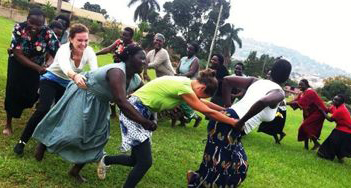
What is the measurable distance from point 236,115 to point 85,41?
205 cm

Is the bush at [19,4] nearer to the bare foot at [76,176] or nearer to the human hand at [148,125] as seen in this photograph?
the bare foot at [76,176]

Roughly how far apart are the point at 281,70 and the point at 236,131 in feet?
2.78

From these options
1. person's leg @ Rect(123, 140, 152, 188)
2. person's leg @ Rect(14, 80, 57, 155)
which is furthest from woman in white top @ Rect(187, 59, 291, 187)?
person's leg @ Rect(14, 80, 57, 155)

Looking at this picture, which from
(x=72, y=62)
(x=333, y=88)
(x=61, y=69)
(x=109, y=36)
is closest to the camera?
(x=61, y=69)

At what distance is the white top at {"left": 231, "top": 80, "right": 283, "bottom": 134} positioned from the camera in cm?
460

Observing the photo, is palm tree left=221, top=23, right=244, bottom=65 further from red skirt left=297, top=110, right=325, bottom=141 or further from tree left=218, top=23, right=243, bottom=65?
red skirt left=297, top=110, right=325, bottom=141

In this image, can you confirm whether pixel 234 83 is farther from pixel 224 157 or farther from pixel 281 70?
pixel 224 157

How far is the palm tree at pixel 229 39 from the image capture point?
5841 centimetres

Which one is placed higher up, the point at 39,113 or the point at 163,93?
the point at 163,93

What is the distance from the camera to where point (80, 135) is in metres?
4.68

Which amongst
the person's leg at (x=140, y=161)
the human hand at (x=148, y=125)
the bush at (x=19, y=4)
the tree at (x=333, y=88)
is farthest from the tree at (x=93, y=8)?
the human hand at (x=148, y=125)

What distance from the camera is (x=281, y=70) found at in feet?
15.6

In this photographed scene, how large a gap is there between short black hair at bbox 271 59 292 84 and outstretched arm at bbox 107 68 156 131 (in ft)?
5.02

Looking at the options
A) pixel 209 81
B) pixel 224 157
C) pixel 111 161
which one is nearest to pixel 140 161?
pixel 111 161
